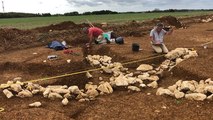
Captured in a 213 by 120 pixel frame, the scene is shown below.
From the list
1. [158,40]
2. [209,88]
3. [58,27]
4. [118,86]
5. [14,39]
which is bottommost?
[58,27]

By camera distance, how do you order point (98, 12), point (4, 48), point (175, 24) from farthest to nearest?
point (98, 12)
point (175, 24)
point (4, 48)

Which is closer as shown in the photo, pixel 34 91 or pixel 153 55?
pixel 34 91

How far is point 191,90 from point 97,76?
3403 millimetres

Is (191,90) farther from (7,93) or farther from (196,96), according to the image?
(7,93)

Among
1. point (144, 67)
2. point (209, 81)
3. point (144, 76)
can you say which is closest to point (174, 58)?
point (144, 67)

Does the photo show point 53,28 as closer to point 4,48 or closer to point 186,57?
point 4,48

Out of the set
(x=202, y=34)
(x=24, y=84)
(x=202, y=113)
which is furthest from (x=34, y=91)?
(x=202, y=34)

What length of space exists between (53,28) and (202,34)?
9.68m

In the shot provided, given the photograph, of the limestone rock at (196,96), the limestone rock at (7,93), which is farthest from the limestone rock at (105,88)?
the limestone rock at (7,93)

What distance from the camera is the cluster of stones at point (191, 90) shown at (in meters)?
9.63

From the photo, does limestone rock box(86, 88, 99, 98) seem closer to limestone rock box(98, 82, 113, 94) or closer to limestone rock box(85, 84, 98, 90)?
limestone rock box(98, 82, 113, 94)

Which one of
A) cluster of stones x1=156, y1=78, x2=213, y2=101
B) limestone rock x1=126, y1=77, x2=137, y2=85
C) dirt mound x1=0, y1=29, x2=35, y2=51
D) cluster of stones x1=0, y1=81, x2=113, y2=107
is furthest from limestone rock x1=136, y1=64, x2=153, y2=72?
dirt mound x1=0, y1=29, x2=35, y2=51

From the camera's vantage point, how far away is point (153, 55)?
15.0 meters

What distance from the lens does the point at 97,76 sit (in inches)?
493
